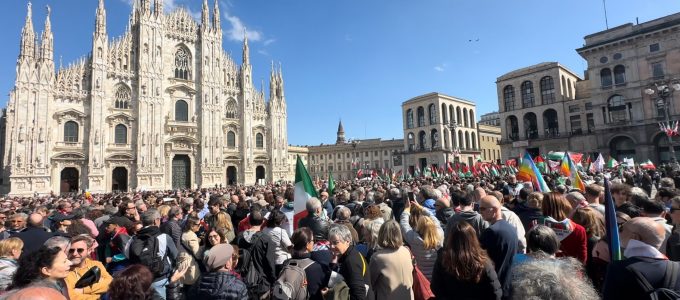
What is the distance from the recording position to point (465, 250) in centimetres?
286

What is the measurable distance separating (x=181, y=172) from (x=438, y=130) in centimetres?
3799

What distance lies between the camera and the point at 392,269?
11.7 ft

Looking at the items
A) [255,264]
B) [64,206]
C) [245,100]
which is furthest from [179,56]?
[255,264]

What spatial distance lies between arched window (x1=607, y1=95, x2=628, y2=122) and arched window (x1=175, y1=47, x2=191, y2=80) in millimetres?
45868

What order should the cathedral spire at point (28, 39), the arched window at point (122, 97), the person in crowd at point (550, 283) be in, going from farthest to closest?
the arched window at point (122, 97)
the cathedral spire at point (28, 39)
the person in crowd at point (550, 283)

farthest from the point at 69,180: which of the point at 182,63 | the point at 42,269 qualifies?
the point at 42,269

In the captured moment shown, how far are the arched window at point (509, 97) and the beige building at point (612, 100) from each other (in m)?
1.39

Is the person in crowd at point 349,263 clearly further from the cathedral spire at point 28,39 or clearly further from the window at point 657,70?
the window at point 657,70

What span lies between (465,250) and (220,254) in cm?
220

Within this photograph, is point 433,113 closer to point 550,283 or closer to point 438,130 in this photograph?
point 438,130

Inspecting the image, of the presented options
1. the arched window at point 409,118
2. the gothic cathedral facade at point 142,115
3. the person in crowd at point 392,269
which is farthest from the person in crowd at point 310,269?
the arched window at point 409,118

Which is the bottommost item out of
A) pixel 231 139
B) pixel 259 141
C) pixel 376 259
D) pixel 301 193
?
pixel 376 259

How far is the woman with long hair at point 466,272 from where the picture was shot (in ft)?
9.30

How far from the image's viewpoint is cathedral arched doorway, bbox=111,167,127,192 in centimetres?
3349
